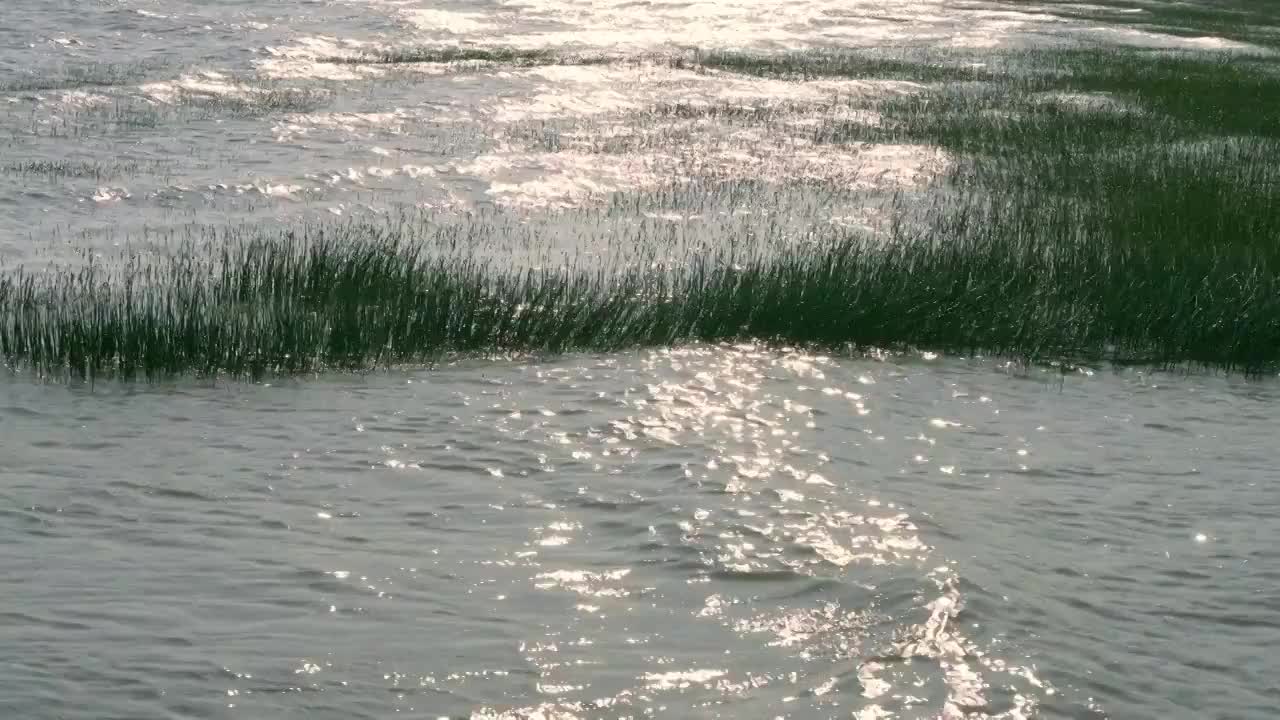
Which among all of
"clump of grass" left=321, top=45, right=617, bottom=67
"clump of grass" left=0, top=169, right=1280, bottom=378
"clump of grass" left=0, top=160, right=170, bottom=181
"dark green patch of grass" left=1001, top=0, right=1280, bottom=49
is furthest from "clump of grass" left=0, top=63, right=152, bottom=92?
"dark green patch of grass" left=1001, top=0, right=1280, bottom=49

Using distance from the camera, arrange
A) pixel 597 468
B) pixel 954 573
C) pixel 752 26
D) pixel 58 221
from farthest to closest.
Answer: pixel 752 26
pixel 58 221
pixel 597 468
pixel 954 573

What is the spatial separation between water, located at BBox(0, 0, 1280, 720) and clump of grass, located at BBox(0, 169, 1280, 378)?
1.06 ft

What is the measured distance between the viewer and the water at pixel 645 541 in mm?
5523

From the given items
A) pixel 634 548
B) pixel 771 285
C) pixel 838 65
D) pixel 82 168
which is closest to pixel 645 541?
pixel 634 548

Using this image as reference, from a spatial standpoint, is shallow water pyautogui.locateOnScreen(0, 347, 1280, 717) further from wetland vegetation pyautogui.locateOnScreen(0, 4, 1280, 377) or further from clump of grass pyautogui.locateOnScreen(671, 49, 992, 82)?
clump of grass pyautogui.locateOnScreen(671, 49, 992, 82)

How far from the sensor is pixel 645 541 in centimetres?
695

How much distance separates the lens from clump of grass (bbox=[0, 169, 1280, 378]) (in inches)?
378

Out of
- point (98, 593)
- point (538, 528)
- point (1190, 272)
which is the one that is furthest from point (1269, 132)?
point (98, 593)

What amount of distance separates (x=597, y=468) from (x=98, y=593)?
9.05 feet

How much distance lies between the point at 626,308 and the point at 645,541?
171 inches

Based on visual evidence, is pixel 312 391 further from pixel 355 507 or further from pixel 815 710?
pixel 815 710

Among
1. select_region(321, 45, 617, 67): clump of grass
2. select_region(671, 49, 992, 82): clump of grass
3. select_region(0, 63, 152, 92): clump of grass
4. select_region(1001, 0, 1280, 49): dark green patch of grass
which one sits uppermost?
select_region(1001, 0, 1280, 49): dark green patch of grass

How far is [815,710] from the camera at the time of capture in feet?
17.8

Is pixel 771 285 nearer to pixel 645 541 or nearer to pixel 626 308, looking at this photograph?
pixel 626 308
